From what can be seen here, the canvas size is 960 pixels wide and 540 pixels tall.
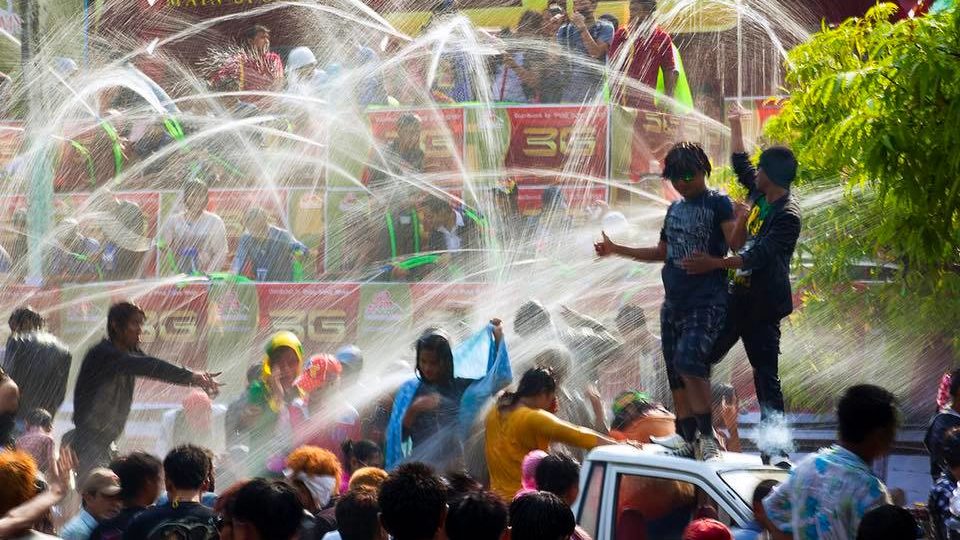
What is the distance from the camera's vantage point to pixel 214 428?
1086cm

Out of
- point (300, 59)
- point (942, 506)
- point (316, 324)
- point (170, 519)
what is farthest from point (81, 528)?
point (300, 59)

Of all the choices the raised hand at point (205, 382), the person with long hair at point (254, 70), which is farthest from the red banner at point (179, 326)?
the raised hand at point (205, 382)

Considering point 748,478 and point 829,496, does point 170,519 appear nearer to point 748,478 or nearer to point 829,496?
point 748,478

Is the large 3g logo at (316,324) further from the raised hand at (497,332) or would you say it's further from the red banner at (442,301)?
the raised hand at (497,332)

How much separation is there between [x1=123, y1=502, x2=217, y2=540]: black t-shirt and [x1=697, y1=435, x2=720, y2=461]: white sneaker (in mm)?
2068

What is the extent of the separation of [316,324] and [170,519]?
7.83 m

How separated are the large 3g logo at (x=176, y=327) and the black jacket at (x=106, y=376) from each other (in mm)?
4949

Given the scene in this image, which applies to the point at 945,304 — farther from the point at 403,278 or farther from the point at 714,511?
the point at 403,278

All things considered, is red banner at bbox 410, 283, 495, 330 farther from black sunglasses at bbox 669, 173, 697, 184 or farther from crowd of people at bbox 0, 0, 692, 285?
black sunglasses at bbox 669, 173, 697, 184

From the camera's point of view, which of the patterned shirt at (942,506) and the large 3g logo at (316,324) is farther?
the large 3g logo at (316,324)

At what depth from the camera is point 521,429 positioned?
6.88m

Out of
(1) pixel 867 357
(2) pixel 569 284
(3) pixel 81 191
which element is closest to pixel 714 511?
(1) pixel 867 357

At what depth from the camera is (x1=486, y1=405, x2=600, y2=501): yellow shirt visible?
676 centimetres

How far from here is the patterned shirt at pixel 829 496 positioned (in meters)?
4.71
